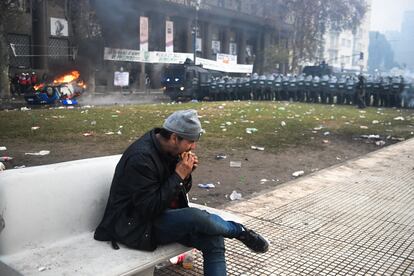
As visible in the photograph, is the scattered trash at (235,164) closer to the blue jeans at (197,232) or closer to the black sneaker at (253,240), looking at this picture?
the black sneaker at (253,240)

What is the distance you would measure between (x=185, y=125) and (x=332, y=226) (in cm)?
215

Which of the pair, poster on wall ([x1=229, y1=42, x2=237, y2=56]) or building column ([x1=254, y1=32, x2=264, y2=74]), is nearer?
poster on wall ([x1=229, y1=42, x2=237, y2=56])

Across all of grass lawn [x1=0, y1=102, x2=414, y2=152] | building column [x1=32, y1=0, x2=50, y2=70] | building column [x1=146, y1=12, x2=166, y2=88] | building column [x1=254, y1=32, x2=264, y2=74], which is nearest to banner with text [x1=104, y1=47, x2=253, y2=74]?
building column [x1=32, y1=0, x2=50, y2=70]

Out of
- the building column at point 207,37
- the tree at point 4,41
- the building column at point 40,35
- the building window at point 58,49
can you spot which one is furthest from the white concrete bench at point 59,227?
the building column at point 207,37

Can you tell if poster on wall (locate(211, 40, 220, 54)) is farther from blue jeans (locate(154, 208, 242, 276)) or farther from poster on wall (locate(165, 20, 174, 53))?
blue jeans (locate(154, 208, 242, 276))

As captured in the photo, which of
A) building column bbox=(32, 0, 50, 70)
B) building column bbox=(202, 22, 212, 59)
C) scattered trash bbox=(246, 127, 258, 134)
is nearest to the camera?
scattered trash bbox=(246, 127, 258, 134)

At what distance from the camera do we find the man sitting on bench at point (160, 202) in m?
2.52

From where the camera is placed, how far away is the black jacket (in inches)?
98.7

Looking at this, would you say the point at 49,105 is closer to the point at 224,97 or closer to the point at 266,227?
the point at 224,97

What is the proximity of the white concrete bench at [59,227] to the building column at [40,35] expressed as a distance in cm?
2290

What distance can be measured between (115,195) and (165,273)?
32.4 inches

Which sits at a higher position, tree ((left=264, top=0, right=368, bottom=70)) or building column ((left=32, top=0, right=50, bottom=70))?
tree ((left=264, top=0, right=368, bottom=70))

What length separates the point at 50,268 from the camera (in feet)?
7.63

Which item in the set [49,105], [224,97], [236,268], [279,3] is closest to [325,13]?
[279,3]
